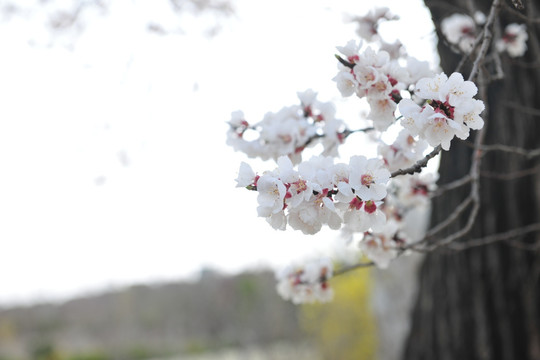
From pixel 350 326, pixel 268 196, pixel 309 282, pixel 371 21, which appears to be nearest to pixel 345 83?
pixel 268 196

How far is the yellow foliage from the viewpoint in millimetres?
9227

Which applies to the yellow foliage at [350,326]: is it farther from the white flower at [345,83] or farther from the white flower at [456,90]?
the white flower at [456,90]

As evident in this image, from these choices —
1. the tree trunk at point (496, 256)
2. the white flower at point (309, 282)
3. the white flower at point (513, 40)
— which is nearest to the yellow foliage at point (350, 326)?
the tree trunk at point (496, 256)

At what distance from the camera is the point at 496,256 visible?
8.73ft

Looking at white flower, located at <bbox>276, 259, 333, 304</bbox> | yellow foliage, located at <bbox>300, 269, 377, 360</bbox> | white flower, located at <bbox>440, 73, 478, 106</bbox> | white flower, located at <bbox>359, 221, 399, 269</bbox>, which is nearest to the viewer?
white flower, located at <bbox>440, 73, 478, 106</bbox>

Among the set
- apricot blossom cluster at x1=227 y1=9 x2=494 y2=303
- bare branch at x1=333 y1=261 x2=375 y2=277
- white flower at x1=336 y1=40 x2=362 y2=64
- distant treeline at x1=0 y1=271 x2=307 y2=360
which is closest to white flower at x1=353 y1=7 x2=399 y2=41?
apricot blossom cluster at x1=227 y1=9 x2=494 y2=303

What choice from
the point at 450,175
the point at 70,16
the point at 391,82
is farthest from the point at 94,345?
the point at 391,82

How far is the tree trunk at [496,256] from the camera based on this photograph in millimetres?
2561

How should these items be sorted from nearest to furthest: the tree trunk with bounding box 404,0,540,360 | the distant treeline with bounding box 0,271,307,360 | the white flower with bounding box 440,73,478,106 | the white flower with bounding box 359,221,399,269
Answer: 1. the white flower with bounding box 440,73,478,106
2. the white flower with bounding box 359,221,399,269
3. the tree trunk with bounding box 404,0,540,360
4. the distant treeline with bounding box 0,271,307,360

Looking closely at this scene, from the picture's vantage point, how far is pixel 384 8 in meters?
1.63

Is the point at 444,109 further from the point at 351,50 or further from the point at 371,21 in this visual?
the point at 371,21

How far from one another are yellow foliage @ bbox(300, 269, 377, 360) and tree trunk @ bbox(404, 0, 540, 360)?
248 inches

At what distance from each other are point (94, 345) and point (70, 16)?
54.0 ft

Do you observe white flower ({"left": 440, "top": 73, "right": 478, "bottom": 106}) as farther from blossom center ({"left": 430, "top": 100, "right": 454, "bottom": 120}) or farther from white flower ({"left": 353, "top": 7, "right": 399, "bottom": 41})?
white flower ({"left": 353, "top": 7, "right": 399, "bottom": 41})
